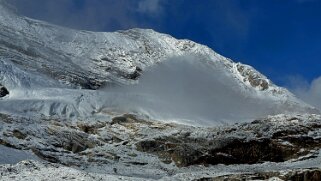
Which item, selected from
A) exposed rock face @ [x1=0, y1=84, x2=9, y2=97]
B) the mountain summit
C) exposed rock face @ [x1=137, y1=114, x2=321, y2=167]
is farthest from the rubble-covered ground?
exposed rock face @ [x1=0, y1=84, x2=9, y2=97]

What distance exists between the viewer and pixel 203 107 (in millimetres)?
124625

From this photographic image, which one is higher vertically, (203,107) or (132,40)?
(132,40)

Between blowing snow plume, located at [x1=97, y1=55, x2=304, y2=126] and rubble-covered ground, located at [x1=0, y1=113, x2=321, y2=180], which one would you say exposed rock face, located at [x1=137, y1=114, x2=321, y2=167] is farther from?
blowing snow plume, located at [x1=97, y1=55, x2=304, y2=126]

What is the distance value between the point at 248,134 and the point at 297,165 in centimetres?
1070

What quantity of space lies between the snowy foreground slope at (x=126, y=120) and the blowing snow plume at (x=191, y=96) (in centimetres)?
41

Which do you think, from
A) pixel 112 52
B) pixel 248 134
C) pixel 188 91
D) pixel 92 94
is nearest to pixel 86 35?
pixel 112 52

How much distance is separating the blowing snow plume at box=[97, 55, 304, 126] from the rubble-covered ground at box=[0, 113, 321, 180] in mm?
22893

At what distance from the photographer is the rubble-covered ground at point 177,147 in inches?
2202

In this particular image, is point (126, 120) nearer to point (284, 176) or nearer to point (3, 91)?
point (3, 91)

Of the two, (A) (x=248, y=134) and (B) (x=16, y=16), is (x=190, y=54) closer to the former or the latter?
(B) (x=16, y=16)

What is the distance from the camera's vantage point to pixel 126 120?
8300 cm

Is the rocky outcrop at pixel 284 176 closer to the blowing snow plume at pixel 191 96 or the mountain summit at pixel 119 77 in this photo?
the mountain summit at pixel 119 77

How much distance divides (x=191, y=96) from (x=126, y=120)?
6504cm

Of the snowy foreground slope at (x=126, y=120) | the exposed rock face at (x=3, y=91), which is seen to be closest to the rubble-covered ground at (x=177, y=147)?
the snowy foreground slope at (x=126, y=120)
